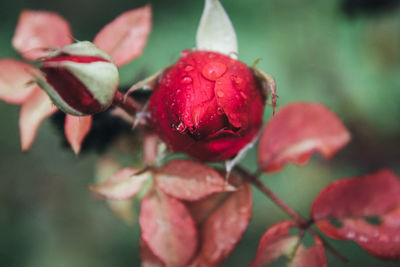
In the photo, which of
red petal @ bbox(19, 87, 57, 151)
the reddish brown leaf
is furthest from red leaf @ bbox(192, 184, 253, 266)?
red petal @ bbox(19, 87, 57, 151)

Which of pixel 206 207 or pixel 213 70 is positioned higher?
pixel 213 70

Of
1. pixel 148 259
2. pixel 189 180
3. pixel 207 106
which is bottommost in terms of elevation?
pixel 148 259

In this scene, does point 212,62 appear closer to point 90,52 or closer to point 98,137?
point 90,52

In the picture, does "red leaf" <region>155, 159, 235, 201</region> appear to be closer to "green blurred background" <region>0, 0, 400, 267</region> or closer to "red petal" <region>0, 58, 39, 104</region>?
Answer: "red petal" <region>0, 58, 39, 104</region>

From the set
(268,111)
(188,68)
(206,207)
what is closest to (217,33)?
(188,68)

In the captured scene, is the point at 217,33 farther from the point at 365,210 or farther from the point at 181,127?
the point at 365,210

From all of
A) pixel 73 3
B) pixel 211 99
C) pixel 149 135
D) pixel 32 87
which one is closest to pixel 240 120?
pixel 211 99
